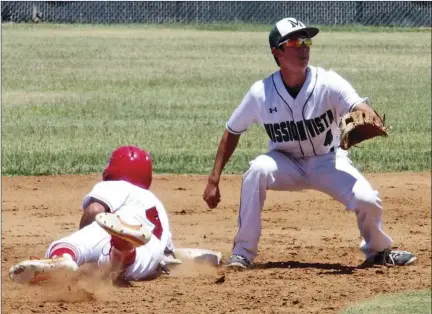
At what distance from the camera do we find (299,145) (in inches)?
277

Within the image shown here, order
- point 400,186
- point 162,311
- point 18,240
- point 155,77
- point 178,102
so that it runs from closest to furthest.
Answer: point 162,311
point 18,240
point 400,186
point 178,102
point 155,77

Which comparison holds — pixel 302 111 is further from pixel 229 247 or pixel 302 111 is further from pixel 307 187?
pixel 229 247

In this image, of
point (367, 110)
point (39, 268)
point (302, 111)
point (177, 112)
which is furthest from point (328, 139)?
point (177, 112)

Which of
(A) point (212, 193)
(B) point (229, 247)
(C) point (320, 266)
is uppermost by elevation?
(A) point (212, 193)

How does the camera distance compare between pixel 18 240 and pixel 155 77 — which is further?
pixel 155 77

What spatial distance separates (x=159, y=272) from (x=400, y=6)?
27.2 meters

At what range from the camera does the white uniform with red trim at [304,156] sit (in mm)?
6891

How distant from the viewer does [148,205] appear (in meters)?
6.20

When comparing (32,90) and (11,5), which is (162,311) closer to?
(32,90)

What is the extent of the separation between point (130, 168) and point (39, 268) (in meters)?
1.00

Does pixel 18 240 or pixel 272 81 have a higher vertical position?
pixel 272 81

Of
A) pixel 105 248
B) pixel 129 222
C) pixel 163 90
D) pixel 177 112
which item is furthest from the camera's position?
pixel 163 90

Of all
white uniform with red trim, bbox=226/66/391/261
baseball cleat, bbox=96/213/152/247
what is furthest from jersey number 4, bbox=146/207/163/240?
white uniform with red trim, bbox=226/66/391/261

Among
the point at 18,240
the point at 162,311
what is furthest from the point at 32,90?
the point at 162,311
